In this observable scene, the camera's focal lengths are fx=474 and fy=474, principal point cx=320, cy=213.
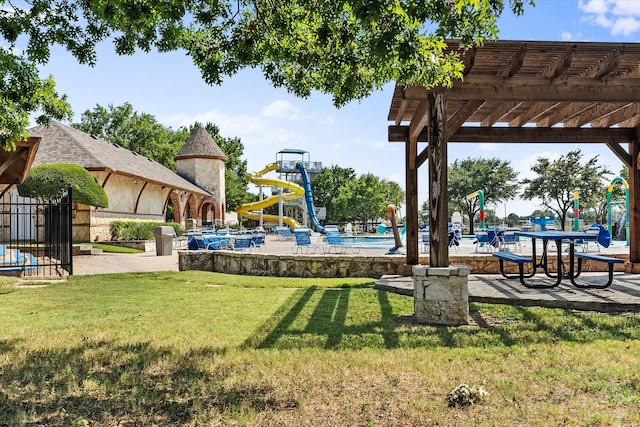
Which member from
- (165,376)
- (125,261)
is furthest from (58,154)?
Result: (165,376)

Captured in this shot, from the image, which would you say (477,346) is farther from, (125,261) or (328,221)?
(328,221)

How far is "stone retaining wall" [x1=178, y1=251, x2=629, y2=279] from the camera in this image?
412 inches

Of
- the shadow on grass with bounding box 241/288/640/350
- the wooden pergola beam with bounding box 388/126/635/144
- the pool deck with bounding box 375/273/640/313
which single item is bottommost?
the shadow on grass with bounding box 241/288/640/350

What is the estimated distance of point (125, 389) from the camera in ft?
12.7

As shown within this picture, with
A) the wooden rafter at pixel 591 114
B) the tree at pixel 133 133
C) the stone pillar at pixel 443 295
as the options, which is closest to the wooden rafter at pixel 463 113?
the stone pillar at pixel 443 295

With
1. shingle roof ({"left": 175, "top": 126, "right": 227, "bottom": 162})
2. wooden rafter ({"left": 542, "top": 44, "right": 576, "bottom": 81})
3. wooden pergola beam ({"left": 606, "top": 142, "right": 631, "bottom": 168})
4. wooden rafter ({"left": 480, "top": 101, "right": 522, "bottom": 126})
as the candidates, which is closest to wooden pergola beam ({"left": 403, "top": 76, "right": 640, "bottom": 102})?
wooden rafter ({"left": 542, "top": 44, "right": 576, "bottom": 81})

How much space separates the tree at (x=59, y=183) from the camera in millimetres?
18297

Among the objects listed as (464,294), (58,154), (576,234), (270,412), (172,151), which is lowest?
(270,412)

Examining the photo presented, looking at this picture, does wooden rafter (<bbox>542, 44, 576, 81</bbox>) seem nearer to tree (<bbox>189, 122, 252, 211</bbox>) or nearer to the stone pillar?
the stone pillar

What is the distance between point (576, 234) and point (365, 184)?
46323 mm

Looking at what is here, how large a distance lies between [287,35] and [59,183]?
16.3 meters

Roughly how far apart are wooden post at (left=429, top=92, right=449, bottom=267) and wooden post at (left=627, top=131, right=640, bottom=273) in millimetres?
5900

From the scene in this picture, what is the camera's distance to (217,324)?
20.1 feet

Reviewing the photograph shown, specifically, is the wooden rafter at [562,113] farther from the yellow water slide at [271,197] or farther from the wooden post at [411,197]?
the yellow water slide at [271,197]
